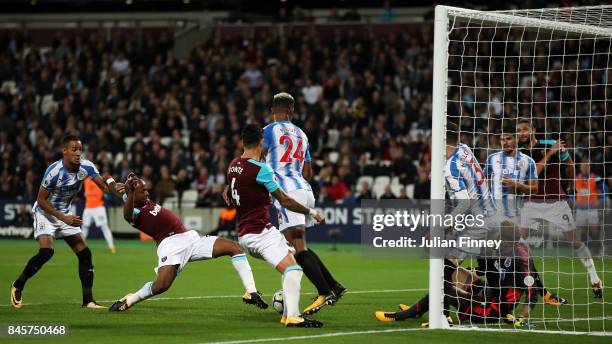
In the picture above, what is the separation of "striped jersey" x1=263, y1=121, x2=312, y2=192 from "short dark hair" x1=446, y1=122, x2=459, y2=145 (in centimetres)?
176

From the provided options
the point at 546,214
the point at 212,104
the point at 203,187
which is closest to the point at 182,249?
the point at 546,214

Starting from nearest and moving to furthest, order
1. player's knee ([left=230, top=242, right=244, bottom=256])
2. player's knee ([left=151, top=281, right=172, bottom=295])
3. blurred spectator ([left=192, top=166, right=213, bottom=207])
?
player's knee ([left=151, top=281, right=172, bottom=295]) < player's knee ([left=230, top=242, right=244, bottom=256]) < blurred spectator ([left=192, top=166, right=213, bottom=207])

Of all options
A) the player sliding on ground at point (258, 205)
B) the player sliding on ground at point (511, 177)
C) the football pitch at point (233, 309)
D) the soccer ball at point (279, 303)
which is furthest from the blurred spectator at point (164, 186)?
the player sliding on ground at point (258, 205)

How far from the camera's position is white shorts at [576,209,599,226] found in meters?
18.6

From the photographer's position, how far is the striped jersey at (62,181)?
1269 cm

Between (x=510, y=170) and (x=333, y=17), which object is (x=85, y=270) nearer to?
(x=510, y=170)

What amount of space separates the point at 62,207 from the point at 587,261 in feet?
23.5

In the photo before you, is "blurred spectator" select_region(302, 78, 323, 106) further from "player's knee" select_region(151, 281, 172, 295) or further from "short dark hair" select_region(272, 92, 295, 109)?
"player's knee" select_region(151, 281, 172, 295)

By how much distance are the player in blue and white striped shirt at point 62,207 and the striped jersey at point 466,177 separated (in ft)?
14.0

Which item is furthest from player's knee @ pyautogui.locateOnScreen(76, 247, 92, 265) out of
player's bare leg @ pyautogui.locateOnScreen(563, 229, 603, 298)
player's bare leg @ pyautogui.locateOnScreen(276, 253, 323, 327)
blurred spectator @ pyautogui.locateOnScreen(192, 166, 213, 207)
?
blurred spectator @ pyautogui.locateOnScreen(192, 166, 213, 207)

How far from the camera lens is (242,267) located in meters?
11.8

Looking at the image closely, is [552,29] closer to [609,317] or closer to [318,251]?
[609,317]

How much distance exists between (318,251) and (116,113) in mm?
11633

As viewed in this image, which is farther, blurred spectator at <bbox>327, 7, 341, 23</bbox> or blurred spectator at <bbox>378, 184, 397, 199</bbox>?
blurred spectator at <bbox>327, 7, 341, 23</bbox>
